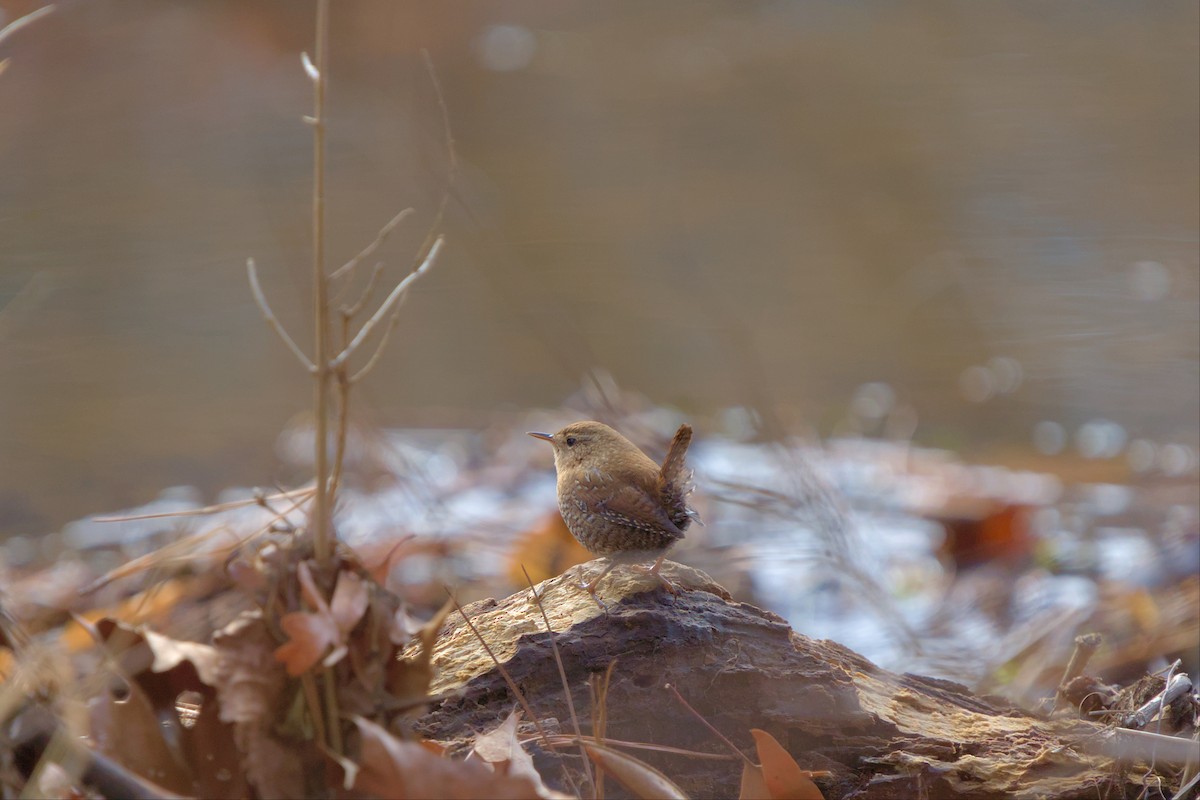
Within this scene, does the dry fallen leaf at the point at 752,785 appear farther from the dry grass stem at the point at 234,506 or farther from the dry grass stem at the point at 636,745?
the dry grass stem at the point at 234,506

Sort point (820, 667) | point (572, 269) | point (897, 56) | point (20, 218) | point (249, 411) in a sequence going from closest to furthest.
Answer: point (820, 667) < point (20, 218) < point (249, 411) < point (572, 269) < point (897, 56)

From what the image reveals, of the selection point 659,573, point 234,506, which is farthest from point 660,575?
point 234,506

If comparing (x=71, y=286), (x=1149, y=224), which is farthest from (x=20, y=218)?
(x=1149, y=224)

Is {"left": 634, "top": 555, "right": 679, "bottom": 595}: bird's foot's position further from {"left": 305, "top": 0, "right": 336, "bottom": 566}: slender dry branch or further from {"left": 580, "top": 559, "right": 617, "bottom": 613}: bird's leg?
{"left": 305, "top": 0, "right": 336, "bottom": 566}: slender dry branch

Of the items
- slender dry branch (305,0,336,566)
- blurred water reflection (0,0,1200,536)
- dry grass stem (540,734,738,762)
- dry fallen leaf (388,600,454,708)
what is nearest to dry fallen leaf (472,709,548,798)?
dry grass stem (540,734,738,762)

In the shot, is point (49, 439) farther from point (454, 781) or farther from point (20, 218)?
point (454, 781)

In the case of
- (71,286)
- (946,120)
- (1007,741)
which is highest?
(946,120)

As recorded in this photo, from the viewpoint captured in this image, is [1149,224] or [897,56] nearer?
[1149,224]

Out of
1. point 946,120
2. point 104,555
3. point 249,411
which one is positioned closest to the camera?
point 104,555
